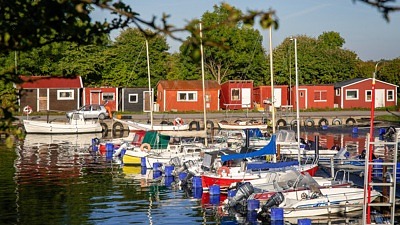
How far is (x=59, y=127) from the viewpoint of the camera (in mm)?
65188

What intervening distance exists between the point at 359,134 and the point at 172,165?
32.2 meters

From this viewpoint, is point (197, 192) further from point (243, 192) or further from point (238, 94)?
point (238, 94)

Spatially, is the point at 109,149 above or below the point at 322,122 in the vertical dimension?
below

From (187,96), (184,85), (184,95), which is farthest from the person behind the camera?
(187,96)

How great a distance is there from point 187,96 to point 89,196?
51.3m

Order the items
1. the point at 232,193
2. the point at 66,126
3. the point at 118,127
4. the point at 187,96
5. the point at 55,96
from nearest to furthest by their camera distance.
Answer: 1. the point at 232,193
2. the point at 66,126
3. the point at 118,127
4. the point at 55,96
5. the point at 187,96

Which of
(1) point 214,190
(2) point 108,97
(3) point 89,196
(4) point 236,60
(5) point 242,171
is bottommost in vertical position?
(3) point 89,196

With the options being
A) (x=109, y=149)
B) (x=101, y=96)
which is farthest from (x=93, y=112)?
(x=109, y=149)

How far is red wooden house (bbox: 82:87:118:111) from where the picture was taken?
3127 inches

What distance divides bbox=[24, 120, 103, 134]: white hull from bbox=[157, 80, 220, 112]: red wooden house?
13.9 meters

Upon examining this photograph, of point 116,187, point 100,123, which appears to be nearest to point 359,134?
point 100,123

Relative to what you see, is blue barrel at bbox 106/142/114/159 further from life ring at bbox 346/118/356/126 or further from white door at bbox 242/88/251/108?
life ring at bbox 346/118/356/126

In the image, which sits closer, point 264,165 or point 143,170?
point 264,165

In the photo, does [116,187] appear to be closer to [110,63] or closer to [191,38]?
[191,38]
